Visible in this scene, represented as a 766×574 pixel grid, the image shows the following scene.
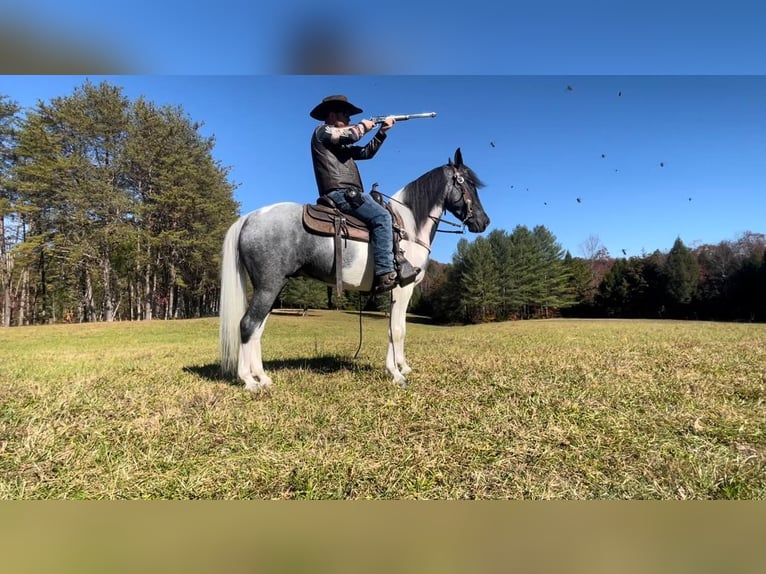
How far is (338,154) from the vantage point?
9.05 feet

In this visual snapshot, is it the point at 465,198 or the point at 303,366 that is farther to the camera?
the point at 303,366

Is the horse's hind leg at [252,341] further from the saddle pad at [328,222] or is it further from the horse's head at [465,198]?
the horse's head at [465,198]

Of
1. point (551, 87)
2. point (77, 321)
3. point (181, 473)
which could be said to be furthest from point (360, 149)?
point (77, 321)

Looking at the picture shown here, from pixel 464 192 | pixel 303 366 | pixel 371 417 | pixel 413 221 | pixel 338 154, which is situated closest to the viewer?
pixel 371 417

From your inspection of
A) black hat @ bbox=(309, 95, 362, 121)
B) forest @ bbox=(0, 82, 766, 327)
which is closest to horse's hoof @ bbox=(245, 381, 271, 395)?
forest @ bbox=(0, 82, 766, 327)

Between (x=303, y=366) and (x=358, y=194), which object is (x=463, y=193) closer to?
(x=358, y=194)

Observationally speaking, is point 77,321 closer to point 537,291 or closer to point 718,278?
point 537,291

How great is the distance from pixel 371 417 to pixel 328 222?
149cm

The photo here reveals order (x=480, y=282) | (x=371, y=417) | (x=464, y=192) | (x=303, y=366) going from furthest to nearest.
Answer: (x=480, y=282)
(x=303, y=366)
(x=464, y=192)
(x=371, y=417)

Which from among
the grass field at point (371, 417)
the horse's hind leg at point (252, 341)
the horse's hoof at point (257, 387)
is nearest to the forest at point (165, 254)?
the grass field at point (371, 417)

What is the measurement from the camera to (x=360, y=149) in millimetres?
2865

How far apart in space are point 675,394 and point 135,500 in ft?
9.98

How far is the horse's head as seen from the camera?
305 cm

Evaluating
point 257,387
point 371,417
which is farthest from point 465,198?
point 257,387
